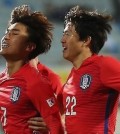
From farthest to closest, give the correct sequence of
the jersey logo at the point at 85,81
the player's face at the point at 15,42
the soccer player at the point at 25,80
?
the player's face at the point at 15,42
the soccer player at the point at 25,80
the jersey logo at the point at 85,81

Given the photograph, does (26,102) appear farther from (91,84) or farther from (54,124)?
(91,84)

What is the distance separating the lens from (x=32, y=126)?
9.75 ft

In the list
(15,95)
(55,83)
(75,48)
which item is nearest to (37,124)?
(15,95)

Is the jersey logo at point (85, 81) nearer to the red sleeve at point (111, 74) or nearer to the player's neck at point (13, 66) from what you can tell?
the red sleeve at point (111, 74)

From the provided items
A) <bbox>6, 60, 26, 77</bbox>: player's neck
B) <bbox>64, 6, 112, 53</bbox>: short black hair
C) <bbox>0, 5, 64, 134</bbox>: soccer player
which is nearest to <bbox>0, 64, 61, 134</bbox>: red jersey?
<bbox>0, 5, 64, 134</bbox>: soccer player

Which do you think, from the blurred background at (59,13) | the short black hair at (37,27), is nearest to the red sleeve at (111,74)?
the short black hair at (37,27)

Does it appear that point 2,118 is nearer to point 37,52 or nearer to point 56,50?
point 37,52

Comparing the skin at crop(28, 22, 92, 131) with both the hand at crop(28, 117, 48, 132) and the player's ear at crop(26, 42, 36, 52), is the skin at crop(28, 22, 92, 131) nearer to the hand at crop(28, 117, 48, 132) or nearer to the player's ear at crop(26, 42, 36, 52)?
the hand at crop(28, 117, 48, 132)

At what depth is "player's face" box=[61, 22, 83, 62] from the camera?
2984 millimetres

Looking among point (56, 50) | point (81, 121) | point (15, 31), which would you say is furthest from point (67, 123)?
point (56, 50)

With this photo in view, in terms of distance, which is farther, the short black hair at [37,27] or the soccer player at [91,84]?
the short black hair at [37,27]

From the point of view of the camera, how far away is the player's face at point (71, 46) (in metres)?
2.98

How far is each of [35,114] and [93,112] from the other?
0.37 metres

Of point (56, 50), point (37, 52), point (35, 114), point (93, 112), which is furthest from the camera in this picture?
point (56, 50)
